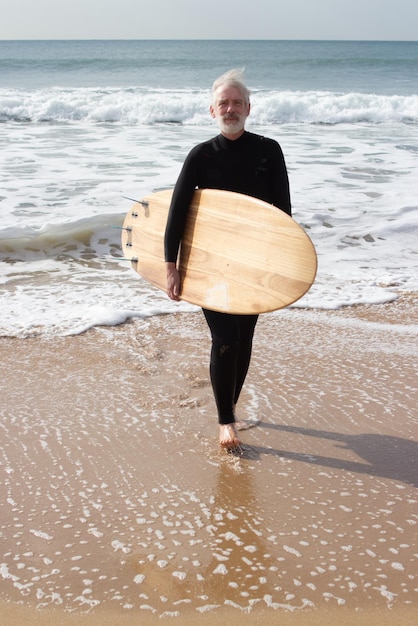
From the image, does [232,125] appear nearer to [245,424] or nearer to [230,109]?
[230,109]

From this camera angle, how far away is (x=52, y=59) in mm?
36719

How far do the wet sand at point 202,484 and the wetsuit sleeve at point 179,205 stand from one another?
82cm

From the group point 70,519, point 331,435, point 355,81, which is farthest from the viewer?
point 355,81

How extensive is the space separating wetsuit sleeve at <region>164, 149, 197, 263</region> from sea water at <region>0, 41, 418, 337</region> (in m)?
1.65

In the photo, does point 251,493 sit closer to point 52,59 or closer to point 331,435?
point 331,435

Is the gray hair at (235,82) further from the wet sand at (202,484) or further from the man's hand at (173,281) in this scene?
the wet sand at (202,484)

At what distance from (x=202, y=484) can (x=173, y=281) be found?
0.83 m

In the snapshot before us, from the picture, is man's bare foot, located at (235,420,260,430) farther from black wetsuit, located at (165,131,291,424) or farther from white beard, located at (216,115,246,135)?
white beard, located at (216,115,246,135)

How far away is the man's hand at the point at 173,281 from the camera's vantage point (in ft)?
9.76

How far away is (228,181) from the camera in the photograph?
2.88m

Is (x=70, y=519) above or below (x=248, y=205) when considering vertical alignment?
below

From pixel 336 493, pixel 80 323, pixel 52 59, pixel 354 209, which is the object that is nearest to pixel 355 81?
pixel 52 59

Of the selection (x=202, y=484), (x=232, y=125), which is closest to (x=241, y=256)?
(x=232, y=125)

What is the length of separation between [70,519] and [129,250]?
141 centimetres
